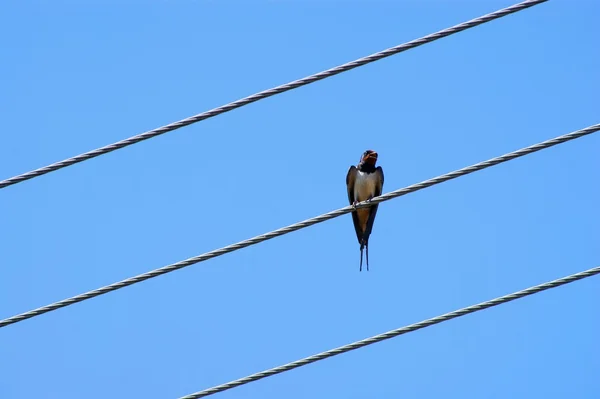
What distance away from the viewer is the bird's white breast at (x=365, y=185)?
1209cm

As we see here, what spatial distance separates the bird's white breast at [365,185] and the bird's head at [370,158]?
13cm

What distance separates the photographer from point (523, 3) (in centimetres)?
683

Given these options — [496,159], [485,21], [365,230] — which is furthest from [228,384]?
[365,230]

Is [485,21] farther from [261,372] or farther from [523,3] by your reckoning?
[261,372]

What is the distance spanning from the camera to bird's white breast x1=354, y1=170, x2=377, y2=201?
12.1 meters

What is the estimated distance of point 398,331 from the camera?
6457mm

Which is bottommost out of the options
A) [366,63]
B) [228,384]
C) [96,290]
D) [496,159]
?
[228,384]

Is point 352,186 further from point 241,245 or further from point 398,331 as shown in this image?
point 398,331

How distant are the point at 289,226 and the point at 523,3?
1.78 meters

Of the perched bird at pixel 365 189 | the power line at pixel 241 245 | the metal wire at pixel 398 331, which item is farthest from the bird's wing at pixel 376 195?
the metal wire at pixel 398 331

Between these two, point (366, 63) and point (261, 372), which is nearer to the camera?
point (261, 372)

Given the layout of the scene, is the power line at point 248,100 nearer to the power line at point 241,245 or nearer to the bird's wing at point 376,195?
the power line at point 241,245

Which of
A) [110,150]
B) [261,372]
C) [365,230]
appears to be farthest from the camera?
[365,230]

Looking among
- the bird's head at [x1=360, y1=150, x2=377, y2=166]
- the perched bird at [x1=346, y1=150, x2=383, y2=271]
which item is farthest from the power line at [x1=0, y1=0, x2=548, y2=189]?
the bird's head at [x1=360, y1=150, x2=377, y2=166]
